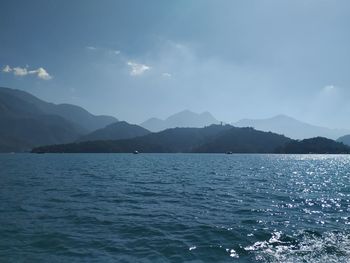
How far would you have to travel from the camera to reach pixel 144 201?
A: 39.2m

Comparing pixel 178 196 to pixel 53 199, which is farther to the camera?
pixel 178 196

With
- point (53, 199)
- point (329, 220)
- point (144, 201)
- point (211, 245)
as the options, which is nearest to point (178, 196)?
point (144, 201)

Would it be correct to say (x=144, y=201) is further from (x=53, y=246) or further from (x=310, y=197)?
(x=310, y=197)

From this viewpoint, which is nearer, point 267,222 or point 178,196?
point 267,222

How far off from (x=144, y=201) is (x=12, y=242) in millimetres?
19298

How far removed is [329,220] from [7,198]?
37042mm

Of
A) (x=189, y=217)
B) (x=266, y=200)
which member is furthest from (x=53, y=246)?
(x=266, y=200)

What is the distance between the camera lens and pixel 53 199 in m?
39.4

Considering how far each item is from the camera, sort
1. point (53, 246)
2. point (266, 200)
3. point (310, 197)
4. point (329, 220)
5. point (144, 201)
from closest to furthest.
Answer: point (53, 246), point (329, 220), point (144, 201), point (266, 200), point (310, 197)

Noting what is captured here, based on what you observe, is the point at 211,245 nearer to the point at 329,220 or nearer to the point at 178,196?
the point at 329,220

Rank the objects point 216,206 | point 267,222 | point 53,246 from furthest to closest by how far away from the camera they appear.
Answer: point 216,206 < point 267,222 < point 53,246

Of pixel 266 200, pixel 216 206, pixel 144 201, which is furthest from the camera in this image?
pixel 266 200

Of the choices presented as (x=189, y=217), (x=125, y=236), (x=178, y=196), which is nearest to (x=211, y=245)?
(x=125, y=236)

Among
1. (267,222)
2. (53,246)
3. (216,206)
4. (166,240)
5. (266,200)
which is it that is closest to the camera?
(53,246)
